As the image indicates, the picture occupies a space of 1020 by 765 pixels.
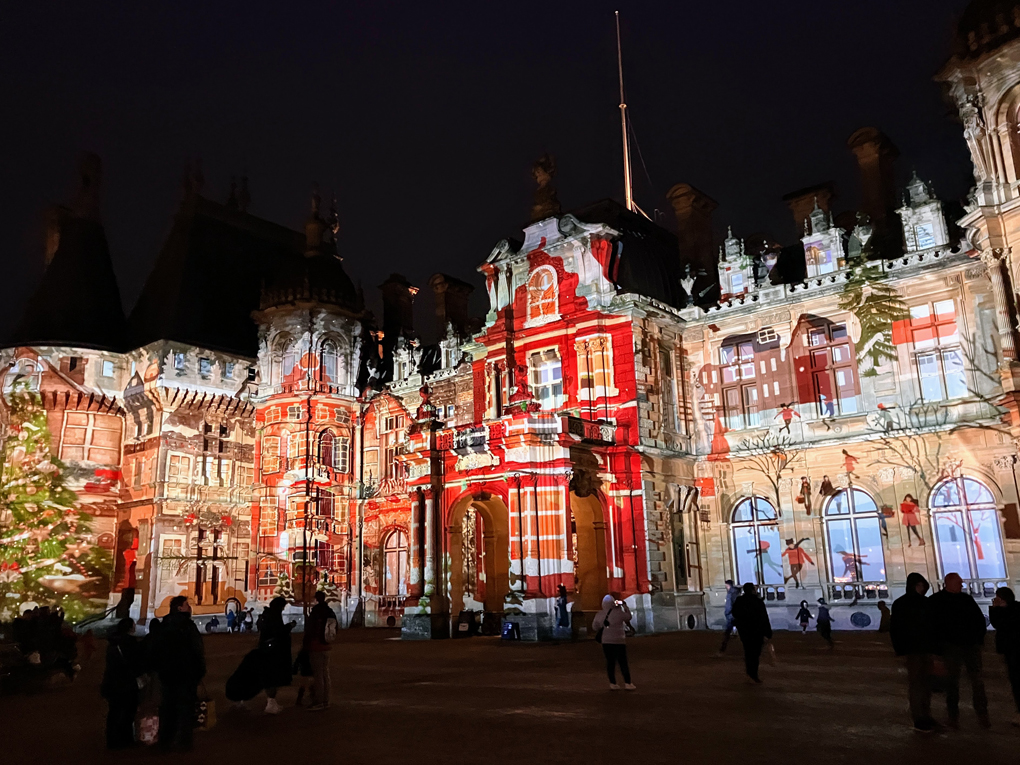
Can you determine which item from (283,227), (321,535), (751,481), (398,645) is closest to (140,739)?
(398,645)

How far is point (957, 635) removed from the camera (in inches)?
352

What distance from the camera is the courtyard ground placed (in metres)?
8.10

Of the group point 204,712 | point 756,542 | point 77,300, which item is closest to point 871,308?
point 756,542

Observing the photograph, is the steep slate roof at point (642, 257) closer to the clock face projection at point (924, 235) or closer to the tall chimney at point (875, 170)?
the tall chimney at point (875, 170)

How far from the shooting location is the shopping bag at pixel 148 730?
9258 mm

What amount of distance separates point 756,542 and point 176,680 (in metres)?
22.7

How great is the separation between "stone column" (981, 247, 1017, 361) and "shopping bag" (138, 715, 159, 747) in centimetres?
2222

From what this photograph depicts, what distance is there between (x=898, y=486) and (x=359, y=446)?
80.6 ft

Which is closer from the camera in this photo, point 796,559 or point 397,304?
point 796,559

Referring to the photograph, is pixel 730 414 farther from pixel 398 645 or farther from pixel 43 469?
pixel 43 469

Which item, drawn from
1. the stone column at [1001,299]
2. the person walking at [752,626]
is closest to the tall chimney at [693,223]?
the stone column at [1001,299]

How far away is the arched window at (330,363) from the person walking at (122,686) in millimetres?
30294

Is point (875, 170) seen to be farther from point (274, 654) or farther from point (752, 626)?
point (274, 654)

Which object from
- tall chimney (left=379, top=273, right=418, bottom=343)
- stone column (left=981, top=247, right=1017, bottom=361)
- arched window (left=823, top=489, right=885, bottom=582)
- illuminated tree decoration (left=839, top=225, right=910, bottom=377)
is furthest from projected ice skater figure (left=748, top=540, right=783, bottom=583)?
tall chimney (left=379, top=273, right=418, bottom=343)
